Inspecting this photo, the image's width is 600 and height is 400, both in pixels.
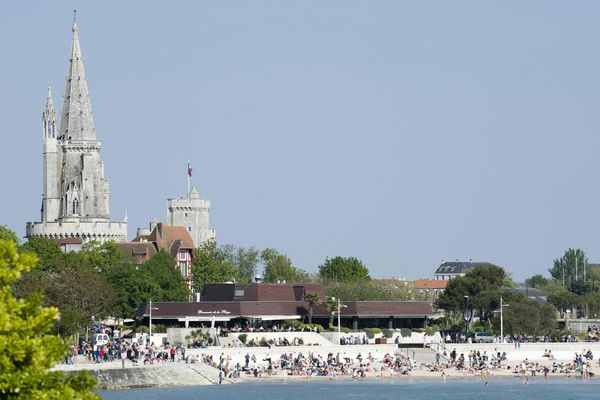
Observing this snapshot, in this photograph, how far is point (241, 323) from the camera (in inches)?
4198

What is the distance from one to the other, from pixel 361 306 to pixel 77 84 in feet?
185

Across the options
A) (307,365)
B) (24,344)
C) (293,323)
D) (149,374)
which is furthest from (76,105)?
(24,344)

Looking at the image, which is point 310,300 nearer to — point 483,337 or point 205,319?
point 205,319

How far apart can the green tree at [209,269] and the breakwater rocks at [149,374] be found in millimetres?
54843

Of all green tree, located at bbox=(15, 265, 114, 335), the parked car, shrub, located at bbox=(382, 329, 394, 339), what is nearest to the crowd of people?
shrub, located at bbox=(382, 329, 394, 339)

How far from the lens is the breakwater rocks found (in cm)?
8125

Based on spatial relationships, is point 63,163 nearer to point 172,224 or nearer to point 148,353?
point 172,224

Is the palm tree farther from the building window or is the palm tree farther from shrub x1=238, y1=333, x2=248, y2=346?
the building window

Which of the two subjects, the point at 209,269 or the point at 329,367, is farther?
the point at 209,269

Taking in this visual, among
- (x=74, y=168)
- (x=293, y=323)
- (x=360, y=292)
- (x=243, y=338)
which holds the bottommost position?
(x=243, y=338)

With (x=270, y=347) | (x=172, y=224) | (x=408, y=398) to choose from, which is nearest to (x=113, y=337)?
(x=270, y=347)

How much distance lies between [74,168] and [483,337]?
6498 centimetres

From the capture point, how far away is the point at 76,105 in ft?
516

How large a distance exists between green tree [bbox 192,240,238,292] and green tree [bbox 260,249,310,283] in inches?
230
